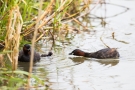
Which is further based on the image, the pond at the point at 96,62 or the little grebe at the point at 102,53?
the little grebe at the point at 102,53

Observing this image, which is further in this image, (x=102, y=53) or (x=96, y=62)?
(x=102, y=53)

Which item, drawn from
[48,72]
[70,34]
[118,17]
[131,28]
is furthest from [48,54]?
[118,17]

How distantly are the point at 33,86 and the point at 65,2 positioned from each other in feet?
7.22

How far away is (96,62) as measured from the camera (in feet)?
28.4

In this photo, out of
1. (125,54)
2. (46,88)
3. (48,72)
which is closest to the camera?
(46,88)

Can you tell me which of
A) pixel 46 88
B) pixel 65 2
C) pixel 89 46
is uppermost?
pixel 65 2

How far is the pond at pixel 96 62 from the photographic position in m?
6.90

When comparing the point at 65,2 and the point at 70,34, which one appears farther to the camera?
the point at 70,34

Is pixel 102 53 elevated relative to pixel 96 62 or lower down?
elevated

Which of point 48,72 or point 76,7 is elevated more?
point 76,7

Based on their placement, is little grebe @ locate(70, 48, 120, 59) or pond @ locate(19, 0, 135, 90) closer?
pond @ locate(19, 0, 135, 90)

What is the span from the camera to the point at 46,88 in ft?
21.5

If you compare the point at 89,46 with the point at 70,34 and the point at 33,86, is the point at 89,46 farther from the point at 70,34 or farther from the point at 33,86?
the point at 33,86

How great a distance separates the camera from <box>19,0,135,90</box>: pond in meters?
6.90
